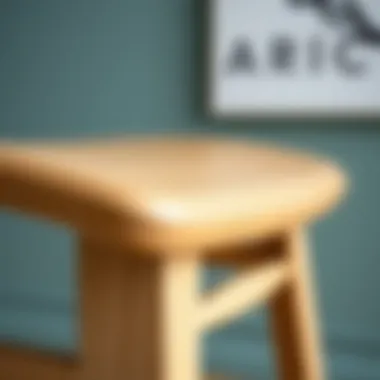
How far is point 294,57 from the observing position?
130cm

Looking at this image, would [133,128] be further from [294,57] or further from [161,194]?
[161,194]

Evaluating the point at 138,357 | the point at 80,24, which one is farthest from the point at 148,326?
the point at 80,24

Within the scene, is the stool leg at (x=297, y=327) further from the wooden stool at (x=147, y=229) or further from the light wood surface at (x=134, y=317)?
the light wood surface at (x=134, y=317)

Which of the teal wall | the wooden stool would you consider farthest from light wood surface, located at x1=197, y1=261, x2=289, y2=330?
the teal wall

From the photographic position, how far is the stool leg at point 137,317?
584mm

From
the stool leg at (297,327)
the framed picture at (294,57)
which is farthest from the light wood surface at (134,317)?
the framed picture at (294,57)

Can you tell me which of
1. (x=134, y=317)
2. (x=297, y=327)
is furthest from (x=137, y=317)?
(x=297, y=327)

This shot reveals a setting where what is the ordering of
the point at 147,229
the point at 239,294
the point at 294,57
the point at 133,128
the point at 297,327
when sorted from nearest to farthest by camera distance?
1. the point at 147,229
2. the point at 239,294
3. the point at 297,327
4. the point at 294,57
5. the point at 133,128

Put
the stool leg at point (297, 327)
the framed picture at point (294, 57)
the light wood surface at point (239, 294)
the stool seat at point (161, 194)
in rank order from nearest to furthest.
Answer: the stool seat at point (161, 194) < the light wood surface at point (239, 294) < the stool leg at point (297, 327) < the framed picture at point (294, 57)

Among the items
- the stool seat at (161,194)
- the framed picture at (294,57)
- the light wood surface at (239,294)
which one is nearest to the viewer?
the stool seat at (161,194)

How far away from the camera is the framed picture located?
1.28m

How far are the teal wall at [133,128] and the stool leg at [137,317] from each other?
73 centimetres

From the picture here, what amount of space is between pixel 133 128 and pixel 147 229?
0.89m

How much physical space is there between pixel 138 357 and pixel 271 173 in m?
0.19
